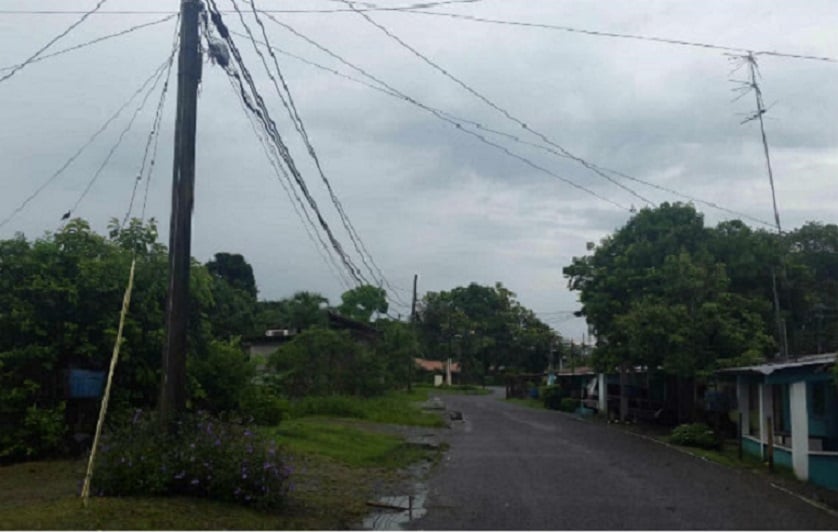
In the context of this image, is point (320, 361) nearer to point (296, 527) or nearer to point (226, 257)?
point (296, 527)

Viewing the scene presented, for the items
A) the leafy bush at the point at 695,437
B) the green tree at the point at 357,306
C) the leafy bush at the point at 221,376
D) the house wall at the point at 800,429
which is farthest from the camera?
the green tree at the point at 357,306

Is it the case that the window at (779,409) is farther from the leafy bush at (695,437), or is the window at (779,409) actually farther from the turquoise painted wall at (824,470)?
the turquoise painted wall at (824,470)

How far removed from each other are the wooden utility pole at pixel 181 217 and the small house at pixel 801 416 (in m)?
10.9

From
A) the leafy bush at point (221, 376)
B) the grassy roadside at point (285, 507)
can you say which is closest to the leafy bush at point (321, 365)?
the grassy roadside at point (285, 507)

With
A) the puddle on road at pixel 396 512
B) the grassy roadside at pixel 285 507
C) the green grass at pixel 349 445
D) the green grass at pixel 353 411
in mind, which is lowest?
the puddle on road at pixel 396 512

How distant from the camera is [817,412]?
68.3ft

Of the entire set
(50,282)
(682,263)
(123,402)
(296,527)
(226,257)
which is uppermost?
(226,257)

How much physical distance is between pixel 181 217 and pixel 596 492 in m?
8.20

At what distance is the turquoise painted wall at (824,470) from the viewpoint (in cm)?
1795

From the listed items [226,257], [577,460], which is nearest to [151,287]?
[577,460]

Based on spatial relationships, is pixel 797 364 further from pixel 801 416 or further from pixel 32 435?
pixel 32 435

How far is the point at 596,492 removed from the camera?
15.5 m

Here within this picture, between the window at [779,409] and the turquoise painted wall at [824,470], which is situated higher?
the window at [779,409]

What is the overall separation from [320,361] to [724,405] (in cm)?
1486
